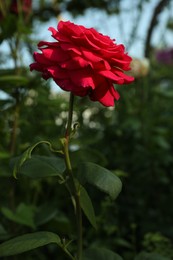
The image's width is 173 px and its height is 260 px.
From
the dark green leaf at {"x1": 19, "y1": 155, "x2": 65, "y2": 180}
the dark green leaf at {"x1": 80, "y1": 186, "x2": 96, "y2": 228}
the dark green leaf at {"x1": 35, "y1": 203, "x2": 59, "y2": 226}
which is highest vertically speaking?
the dark green leaf at {"x1": 19, "y1": 155, "x2": 65, "y2": 180}

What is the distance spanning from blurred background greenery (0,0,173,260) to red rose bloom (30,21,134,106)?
227 millimetres

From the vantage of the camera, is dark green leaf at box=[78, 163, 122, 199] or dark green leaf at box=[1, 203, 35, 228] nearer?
dark green leaf at box=[78, 163, 122, 199]

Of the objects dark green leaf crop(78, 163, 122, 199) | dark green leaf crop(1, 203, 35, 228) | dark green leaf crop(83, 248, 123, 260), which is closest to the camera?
dark green leaf crop(78, 163, 122, 199)

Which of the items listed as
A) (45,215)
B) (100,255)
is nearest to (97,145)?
(45,215)

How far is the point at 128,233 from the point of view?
6.77 ft

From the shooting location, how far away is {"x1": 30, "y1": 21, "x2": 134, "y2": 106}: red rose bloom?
0.88 m

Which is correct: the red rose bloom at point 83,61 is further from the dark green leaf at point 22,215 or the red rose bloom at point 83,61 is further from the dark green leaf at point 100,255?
the dark green leaf at point 22,215

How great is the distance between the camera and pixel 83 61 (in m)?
0.87

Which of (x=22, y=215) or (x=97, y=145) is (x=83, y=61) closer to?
(x=22, y=215)

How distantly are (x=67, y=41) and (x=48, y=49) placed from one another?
0.04 meters

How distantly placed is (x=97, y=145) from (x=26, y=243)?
164cm

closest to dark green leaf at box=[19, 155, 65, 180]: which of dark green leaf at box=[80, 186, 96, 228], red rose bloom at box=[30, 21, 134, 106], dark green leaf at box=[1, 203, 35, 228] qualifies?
dark green leaf at box=[80, 186, 96, 228]

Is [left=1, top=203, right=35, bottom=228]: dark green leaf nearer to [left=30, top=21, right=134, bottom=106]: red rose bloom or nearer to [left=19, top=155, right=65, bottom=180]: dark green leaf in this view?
[left=19, top=155, right=65, bottom=180]: dark green leaf

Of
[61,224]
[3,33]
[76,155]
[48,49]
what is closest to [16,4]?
[3,33]
